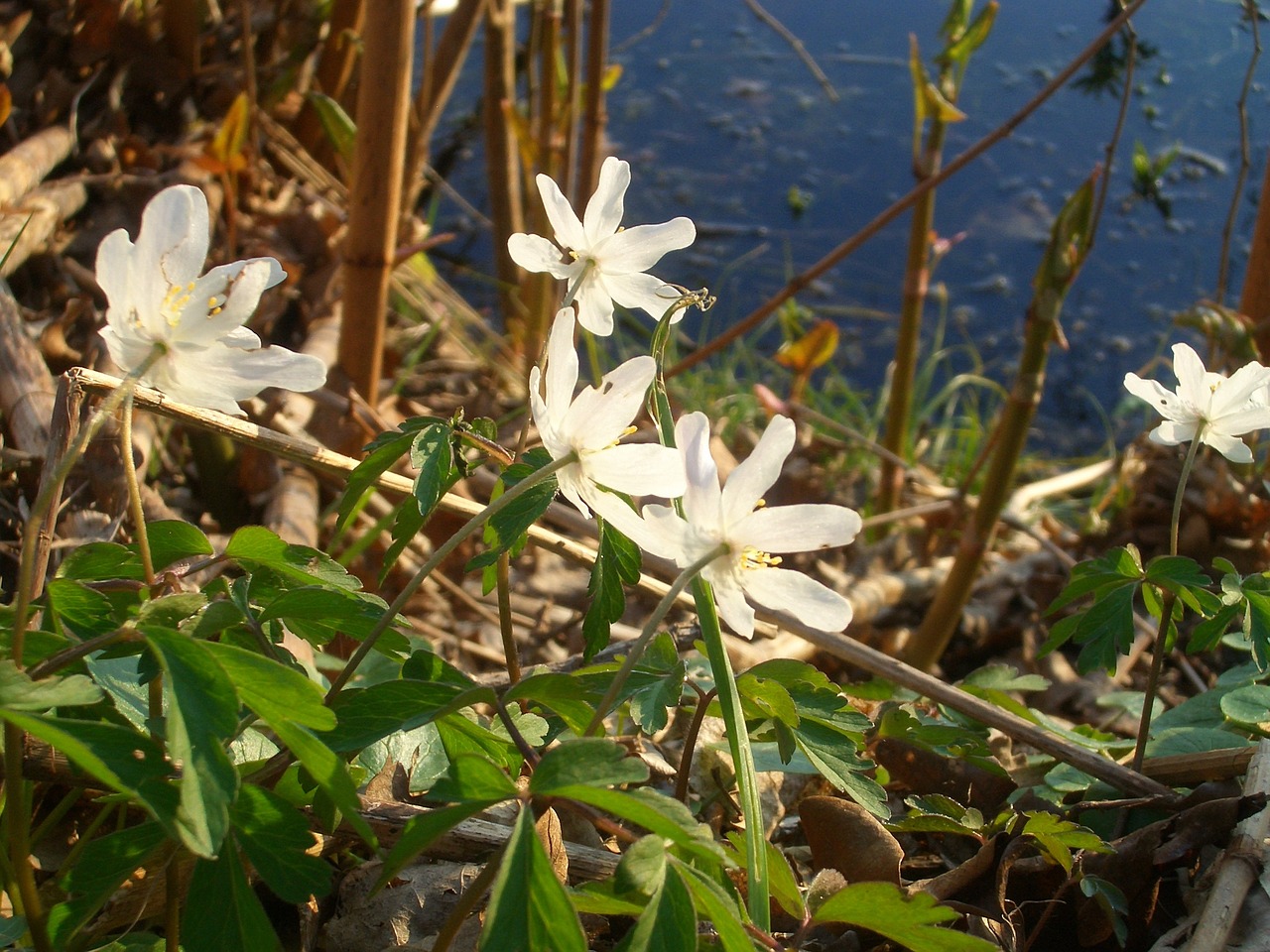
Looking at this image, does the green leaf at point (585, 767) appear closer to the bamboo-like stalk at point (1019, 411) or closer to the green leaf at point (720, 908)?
the green leaf at point (720, 908)

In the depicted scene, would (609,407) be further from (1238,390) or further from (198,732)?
(1238,390)

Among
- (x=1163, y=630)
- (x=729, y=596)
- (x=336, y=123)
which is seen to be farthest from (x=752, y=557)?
(x=336, y=123)

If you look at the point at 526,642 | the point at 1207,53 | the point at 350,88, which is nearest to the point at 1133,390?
the point at 526,642

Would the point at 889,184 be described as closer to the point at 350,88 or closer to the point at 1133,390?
the point at 350,88

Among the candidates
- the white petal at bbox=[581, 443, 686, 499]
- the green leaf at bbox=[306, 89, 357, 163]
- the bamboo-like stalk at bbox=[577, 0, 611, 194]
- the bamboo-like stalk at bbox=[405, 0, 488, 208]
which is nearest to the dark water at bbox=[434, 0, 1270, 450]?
the bamboo-like stalk at bbox=[405, 0, 488, 208]

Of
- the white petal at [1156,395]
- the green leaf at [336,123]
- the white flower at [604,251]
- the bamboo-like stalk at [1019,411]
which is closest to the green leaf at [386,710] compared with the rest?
the white flower at [604,251]

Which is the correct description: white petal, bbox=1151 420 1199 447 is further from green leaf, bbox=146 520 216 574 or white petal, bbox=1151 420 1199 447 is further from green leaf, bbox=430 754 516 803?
green leaf, bbox=146 520 216 574
